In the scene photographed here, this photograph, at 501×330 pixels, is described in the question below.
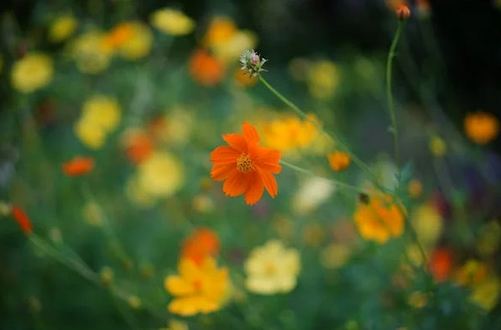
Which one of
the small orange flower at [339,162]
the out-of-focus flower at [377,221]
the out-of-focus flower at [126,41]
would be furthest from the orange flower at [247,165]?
the out-of-focus flower at [126,41]

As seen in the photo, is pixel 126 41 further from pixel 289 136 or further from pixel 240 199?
pixel 289 136

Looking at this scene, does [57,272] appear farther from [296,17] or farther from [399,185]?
[296,17]

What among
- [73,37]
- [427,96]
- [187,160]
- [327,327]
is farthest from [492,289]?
[73,37]

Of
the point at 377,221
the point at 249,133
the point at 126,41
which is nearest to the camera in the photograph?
the point at 249,133

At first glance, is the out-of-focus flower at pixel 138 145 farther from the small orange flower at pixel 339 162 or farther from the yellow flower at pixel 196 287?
the small orange flower at pixel 339 162

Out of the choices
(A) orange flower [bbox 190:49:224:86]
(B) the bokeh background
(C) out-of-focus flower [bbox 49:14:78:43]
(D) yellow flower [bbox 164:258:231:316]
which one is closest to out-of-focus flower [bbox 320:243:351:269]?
(B) the bokeh background

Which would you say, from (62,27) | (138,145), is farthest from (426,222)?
(62,27)
